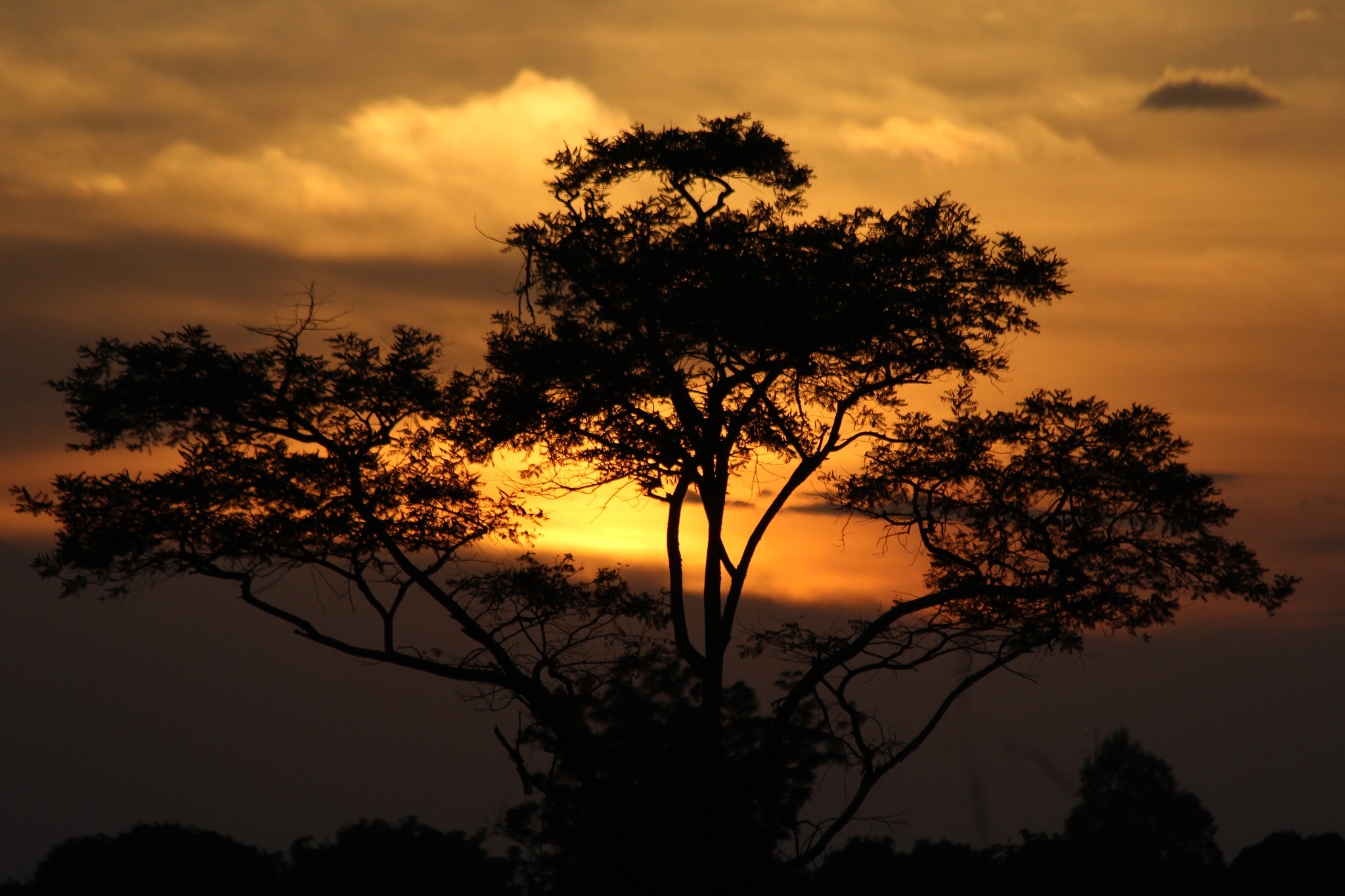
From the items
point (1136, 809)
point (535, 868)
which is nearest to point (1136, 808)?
point (1136, 809)

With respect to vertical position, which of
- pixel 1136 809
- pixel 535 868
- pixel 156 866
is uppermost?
pixel 156 866

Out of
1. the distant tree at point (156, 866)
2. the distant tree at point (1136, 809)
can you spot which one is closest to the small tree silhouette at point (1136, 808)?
the distant tree at point (1136, 809)

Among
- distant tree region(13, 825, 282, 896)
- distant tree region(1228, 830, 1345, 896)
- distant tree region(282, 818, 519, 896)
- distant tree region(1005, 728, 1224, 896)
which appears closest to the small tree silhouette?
distant tree region(1005, 728, 1224, 896)

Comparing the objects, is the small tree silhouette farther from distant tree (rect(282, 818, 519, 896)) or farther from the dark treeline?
distant tree (rect(282, 818, 519, 896))

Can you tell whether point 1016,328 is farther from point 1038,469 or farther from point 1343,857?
point 1343,857

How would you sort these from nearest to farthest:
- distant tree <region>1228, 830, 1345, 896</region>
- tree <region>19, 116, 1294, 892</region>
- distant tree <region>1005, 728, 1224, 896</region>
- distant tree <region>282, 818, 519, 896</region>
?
1. tree <region>19, 116, 1294, 892</region>
2. distant tree <region>282, 818, 519, 896</region>
3. distant tree <region>1228, 830, 1345, 896</region>
4. distant tree <region>1005, 728, 1224, 896</region>

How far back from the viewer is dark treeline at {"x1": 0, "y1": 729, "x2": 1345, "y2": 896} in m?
25.1

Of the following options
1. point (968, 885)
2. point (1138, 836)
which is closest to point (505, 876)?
point (968, 885)

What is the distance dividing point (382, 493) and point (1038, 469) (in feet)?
33.7

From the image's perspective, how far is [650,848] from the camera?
775 inches

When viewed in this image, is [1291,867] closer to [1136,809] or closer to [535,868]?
[535,868]

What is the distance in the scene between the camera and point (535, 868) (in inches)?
1358

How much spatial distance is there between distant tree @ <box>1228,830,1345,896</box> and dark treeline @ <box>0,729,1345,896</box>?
0.04 meters

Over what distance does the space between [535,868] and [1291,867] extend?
23310 mm
